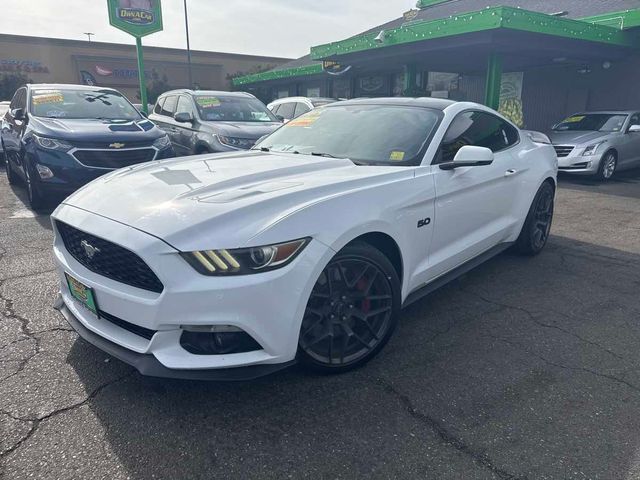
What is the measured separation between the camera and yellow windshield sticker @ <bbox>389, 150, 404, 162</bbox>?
3355 millimetres

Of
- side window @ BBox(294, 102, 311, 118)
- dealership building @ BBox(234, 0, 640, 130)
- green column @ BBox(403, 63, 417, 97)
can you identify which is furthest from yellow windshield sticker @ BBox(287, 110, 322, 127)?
green column @ BBox(403, 63, 417, 97)

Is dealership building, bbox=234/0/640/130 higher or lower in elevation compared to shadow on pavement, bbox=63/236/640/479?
higher

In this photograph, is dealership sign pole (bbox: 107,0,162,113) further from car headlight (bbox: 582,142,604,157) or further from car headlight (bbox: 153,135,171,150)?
car headlight (bbox: 582,142,604,157)

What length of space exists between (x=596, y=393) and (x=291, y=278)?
5.96ft

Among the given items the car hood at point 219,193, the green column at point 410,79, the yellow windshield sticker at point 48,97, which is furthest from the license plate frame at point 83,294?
the green column at point 410,79

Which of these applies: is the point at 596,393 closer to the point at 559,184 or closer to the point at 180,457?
the point at 180,457

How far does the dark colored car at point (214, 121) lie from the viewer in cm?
791

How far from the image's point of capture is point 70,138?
6.29 meters

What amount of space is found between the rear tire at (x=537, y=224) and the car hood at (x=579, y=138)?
20.1ft

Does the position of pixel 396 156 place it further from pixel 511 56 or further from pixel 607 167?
pixel 511 56

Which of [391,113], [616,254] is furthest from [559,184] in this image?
[391,113]

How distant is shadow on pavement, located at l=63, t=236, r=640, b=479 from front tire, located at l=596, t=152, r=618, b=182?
7.82 meters

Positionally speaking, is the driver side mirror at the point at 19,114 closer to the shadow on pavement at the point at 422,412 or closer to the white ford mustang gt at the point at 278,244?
the white ford mustang gt at the point at 278,244

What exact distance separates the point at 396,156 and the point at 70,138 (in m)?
4.78
